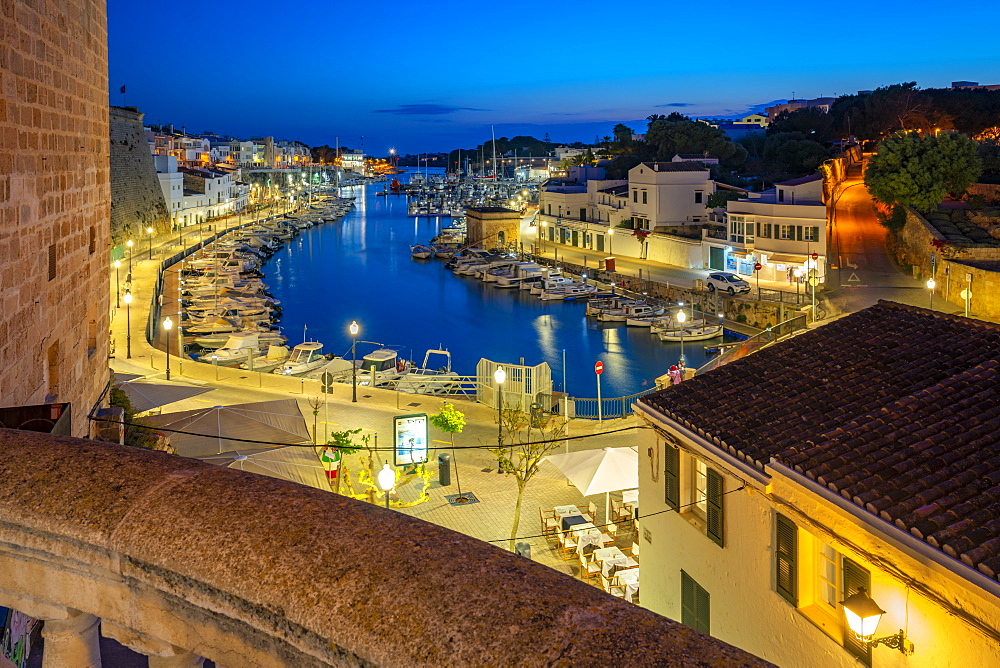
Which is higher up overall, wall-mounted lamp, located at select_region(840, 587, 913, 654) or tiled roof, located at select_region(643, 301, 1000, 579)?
tiled roof, located at select_region(643, 301, 1000, 579)

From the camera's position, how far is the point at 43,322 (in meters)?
6.49

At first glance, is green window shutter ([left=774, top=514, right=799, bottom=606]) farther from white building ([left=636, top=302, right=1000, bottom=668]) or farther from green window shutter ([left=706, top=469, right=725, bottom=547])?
green window shutter ([left=706, top=469, right=725, bottom=547])

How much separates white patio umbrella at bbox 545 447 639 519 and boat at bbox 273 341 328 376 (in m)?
15.1

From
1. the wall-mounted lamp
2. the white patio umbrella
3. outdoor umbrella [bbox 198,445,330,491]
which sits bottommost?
the white patio umbrella

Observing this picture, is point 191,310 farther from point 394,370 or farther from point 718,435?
point 718,435

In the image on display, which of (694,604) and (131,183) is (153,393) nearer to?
(694,604)

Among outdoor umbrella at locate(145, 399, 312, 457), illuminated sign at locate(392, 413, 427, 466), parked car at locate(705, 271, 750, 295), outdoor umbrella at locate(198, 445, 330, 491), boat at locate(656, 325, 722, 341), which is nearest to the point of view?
outdoor umbrella at locate(198, 445, 330, 491)

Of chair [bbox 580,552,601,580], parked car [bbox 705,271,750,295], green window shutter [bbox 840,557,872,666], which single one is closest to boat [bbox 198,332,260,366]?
parked car [bbox 705,271,750,295]

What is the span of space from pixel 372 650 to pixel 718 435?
7033 millimetres

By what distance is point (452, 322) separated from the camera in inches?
1742

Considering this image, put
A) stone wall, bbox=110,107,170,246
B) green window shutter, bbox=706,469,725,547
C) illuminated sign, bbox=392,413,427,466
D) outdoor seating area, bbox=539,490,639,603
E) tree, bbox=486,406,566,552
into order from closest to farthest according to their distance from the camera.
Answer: green window shutter, bbox=706,469,725,547, outdoor seating area, bbox=539,490,639,603, tree, bbox=486,406,566,552, illuminated sign, bbox=392,413,427,466, stone wall, bbox=110,107,170,246

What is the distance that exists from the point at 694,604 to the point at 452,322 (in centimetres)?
3561

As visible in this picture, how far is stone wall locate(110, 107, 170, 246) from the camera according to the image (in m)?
55.2

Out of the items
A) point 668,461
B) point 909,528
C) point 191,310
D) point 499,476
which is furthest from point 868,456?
point 191,310
